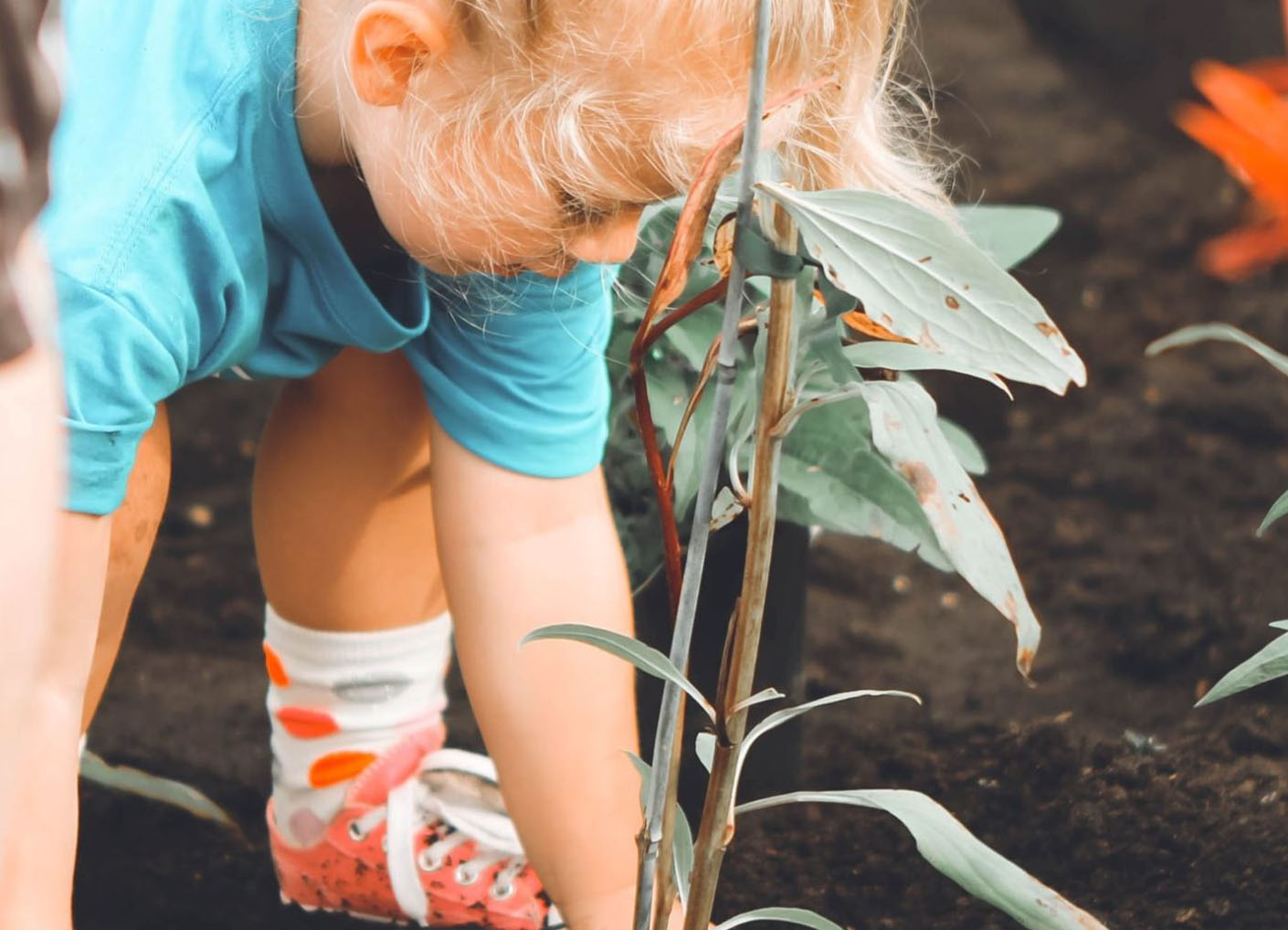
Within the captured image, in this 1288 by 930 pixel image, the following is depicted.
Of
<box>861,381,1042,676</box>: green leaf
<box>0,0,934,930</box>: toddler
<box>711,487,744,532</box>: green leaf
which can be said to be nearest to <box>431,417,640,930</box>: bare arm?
<box>0,0,934,930</box>: toddler

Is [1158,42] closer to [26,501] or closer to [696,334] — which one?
[696,334]

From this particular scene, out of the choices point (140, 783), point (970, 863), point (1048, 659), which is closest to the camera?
point (970, 863)

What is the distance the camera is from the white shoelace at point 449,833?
4.09 ft

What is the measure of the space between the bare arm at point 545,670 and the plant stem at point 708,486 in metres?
0.26

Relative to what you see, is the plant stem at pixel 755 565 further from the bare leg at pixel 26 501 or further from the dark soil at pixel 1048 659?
the dark soil at pixel 1048 659

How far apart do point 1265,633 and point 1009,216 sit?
59 cm

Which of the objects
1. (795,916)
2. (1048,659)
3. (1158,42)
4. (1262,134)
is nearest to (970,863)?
(795,916)

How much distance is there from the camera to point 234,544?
1870mm

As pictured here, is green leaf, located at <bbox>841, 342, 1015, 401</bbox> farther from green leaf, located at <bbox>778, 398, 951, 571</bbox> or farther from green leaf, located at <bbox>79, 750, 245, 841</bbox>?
green leaf, located at <bbox>79, 750, 245, 841</bbox>

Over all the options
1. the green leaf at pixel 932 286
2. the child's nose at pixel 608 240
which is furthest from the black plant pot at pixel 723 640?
the green leaf at pixel 932 286

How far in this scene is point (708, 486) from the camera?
0.68m

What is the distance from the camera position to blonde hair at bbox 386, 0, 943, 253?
779mm

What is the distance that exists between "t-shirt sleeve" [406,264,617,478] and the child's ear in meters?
0.22

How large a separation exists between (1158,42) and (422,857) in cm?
233
